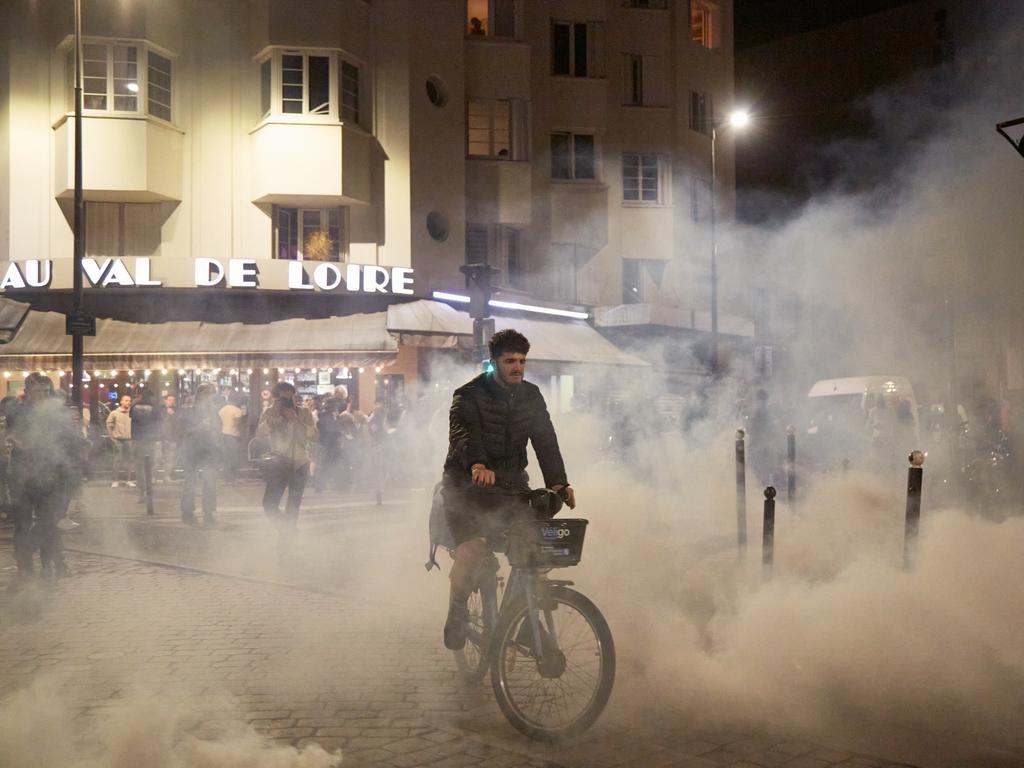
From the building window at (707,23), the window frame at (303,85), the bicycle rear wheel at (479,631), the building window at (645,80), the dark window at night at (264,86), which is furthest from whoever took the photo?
the building window at (707,23)

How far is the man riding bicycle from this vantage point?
4.65 meters

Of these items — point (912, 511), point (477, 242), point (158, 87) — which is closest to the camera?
point (912, 511)

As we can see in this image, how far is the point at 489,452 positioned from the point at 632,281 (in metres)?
22.6

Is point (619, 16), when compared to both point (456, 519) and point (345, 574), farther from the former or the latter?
point (456, 519)

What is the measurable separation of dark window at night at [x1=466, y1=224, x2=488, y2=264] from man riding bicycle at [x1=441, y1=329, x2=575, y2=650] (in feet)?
60.2

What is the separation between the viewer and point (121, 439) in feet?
54.4

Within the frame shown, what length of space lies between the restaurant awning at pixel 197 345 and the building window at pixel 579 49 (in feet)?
31.6

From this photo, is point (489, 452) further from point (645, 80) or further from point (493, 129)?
point (645, 80)

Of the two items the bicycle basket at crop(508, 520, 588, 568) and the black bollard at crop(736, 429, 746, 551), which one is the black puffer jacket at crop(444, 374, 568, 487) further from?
the black bollard at crop(736, 429, 746, 551)

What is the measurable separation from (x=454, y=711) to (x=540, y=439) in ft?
4.27

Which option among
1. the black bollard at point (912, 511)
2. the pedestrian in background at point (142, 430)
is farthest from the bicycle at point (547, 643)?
the pedestrian in background at point (142, 430)

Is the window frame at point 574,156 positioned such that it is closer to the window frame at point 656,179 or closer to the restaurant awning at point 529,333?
the window frame at point 656,179

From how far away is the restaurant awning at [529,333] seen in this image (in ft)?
63.6

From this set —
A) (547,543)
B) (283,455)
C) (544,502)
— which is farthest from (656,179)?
(547,543)
